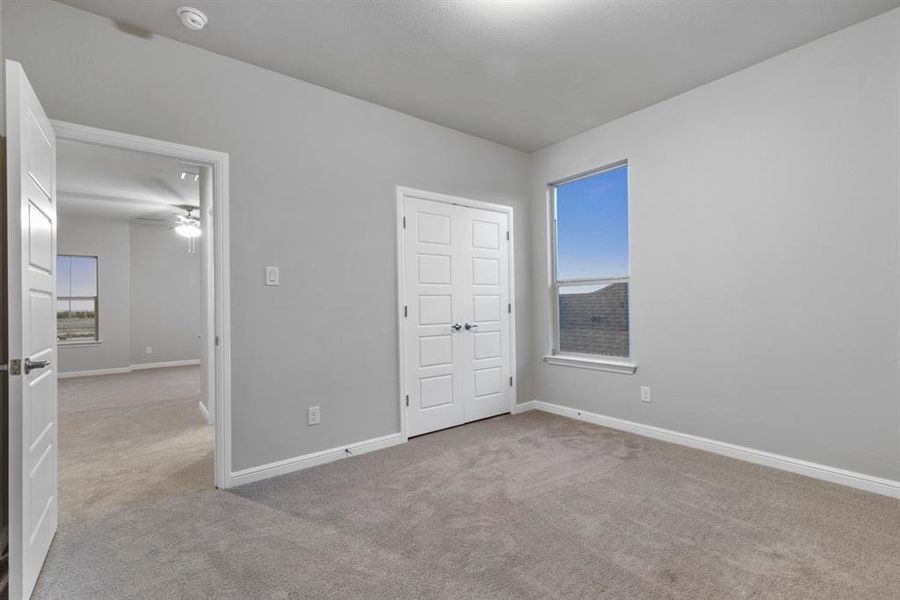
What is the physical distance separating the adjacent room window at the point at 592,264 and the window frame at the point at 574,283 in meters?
0.01

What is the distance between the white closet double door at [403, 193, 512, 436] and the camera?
365cm

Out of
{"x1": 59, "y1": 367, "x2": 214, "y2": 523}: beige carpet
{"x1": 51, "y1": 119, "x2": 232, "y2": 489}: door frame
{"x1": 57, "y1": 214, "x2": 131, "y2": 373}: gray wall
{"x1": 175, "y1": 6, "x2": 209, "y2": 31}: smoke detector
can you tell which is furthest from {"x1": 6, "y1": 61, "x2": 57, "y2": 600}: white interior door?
{"x1": 57, "y1": 214, "x2": 131, "y2": 373}: gray wall

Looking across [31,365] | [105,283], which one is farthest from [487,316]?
[105,283]

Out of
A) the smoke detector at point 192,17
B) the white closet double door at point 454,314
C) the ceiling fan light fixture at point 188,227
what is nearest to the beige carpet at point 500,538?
the white closet double door at point 454,314

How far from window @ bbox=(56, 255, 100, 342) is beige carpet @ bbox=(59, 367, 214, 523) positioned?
61.3 inches

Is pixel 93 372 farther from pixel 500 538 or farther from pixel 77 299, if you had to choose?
pixel 500 538

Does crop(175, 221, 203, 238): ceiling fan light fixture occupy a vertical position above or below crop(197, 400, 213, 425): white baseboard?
above

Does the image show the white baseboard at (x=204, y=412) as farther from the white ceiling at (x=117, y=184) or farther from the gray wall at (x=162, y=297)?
the gray wall at (x=162, y=297)

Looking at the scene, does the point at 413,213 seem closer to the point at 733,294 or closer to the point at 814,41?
the point at 733,294

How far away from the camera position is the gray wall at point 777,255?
8.15 ft

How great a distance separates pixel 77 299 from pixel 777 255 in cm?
956

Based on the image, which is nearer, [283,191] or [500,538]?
[500,538]

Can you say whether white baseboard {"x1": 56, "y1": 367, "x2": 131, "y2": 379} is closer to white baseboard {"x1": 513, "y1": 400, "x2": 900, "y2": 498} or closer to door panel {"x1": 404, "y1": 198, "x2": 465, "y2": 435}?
door panel {"x1": 404, "y1": 198, "x2": 465, "y2": 435}

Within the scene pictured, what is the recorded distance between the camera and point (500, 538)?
206 cm
